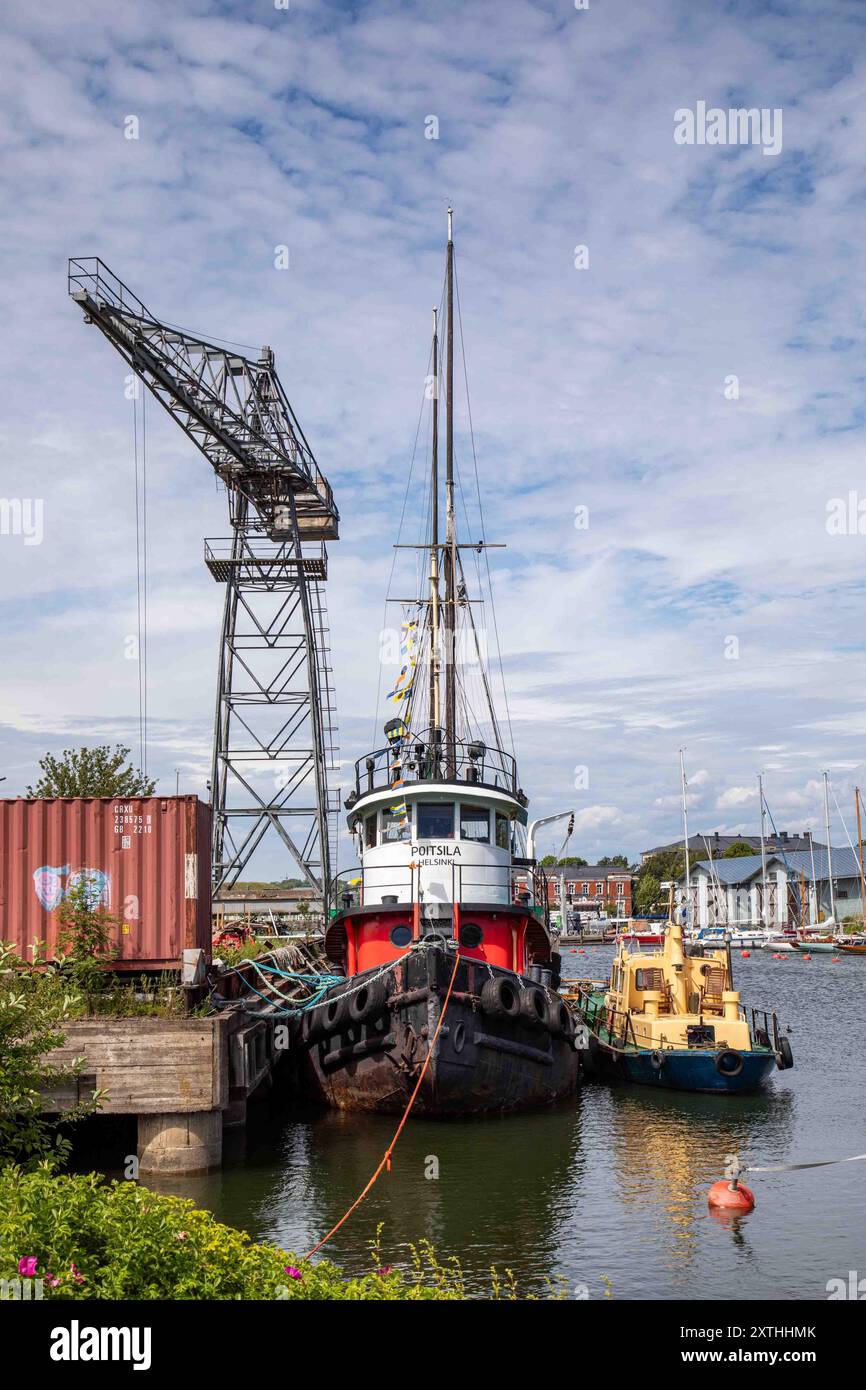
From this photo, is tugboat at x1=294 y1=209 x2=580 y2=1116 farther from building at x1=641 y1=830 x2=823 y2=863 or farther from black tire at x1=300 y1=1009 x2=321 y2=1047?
building at x1=641 y1=830 x2=823 y2=863

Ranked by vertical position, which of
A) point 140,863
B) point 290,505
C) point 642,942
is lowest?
point 642,942

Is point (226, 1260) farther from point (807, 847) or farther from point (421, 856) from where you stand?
point (807, 847)

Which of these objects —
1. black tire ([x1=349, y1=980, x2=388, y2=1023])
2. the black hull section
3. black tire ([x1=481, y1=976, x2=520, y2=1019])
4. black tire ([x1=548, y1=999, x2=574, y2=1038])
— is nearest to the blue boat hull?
black tire ([x1=548, y1=999, x2=574, y2=1038])

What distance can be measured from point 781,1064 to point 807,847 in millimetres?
119023

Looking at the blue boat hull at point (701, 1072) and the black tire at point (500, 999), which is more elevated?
the black tire at point (500, 999)

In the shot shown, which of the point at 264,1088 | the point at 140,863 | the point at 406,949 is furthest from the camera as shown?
the point at 264,1088

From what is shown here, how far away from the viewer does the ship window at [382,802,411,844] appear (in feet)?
76.7

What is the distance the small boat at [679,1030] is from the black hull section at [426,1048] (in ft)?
14.0

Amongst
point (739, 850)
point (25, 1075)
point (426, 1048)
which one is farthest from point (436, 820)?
point (739, 850)

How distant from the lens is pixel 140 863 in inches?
765

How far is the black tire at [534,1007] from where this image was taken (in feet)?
69.9

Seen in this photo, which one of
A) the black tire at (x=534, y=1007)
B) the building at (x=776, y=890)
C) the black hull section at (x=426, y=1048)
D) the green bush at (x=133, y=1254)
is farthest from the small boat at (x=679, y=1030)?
the building at (x=776, y=890)

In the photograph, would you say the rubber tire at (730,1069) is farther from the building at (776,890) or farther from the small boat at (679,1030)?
the building at (776,890)
